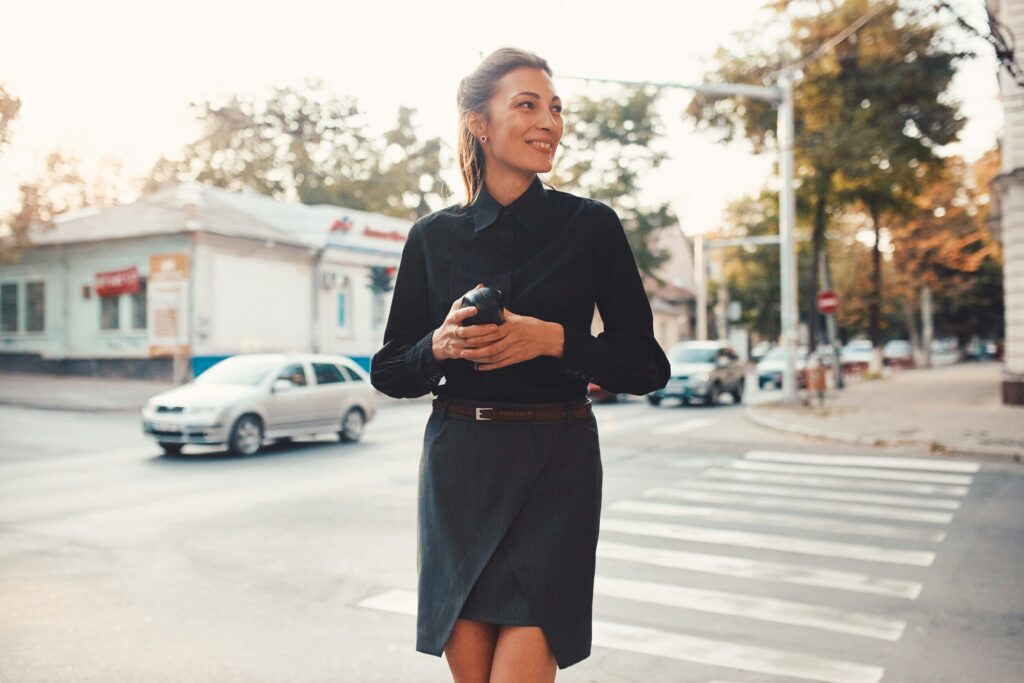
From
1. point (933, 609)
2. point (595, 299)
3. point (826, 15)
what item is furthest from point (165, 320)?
point (595, 299)

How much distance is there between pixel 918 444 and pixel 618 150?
28020 millimetres

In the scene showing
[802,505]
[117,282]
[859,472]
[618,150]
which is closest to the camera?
[802,505]

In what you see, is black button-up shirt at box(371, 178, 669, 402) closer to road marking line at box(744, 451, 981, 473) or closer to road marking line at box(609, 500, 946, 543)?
road marking line at box(609, 500, 946, 543)

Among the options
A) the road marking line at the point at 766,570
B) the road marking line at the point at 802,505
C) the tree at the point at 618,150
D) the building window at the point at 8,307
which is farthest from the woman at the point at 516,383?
the tree at the point at 618,150

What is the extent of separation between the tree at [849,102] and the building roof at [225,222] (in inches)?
517

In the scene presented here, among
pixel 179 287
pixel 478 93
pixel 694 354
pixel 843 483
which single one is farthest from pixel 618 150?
pixel 478 93

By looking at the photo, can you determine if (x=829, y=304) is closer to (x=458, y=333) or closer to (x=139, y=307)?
(x=139, y=307)

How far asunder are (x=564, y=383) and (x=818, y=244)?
25.5 meters

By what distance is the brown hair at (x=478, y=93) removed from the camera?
2.16m

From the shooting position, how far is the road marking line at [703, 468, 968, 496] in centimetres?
970

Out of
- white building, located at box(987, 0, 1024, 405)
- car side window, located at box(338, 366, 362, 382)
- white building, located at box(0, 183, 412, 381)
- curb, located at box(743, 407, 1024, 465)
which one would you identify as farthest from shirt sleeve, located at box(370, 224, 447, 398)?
white building, located at box(0, 183, 412, 381)

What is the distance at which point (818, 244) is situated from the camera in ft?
85.3

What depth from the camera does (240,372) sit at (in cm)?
1425

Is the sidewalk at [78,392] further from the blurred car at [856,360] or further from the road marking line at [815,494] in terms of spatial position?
the blurred car at [856,360]
